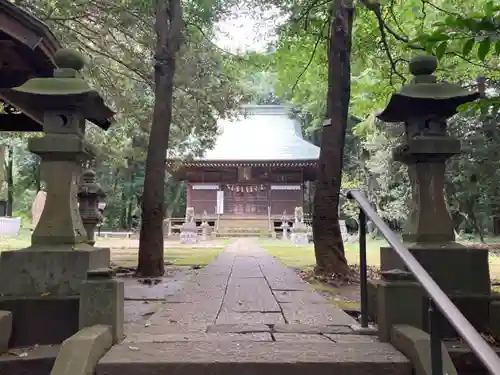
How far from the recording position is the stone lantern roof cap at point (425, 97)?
3125 millimetres

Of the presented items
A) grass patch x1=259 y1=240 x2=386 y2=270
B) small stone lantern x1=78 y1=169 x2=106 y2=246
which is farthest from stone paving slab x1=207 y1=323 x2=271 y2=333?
small stone lantern x1=78 y1=169 x2=106 y2=246

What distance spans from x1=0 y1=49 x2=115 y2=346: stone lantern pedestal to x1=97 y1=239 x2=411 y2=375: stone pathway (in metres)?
0.52

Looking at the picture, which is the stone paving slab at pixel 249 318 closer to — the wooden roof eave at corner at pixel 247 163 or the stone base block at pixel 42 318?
the stone base block at pixel 42 318

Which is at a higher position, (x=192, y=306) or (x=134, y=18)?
(x=134, y=18)

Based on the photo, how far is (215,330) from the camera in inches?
112

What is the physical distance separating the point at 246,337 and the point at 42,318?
135cm

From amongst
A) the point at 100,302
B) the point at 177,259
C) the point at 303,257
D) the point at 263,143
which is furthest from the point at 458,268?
the point at 263,143

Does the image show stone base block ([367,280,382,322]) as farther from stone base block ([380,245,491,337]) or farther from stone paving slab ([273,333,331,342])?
stone paving slab ([273,333,331,342])

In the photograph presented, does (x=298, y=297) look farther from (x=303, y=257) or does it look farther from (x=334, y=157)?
(x=303, y=257)

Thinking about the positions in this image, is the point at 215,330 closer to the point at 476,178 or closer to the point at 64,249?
the point at 64,249

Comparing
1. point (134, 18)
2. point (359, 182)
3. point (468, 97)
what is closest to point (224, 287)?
point (468, 97)

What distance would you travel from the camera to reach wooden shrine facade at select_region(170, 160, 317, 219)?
24.8 meters

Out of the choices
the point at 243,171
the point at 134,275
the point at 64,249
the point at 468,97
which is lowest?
the point at 134,275

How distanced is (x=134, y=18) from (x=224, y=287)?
18.2 ft
